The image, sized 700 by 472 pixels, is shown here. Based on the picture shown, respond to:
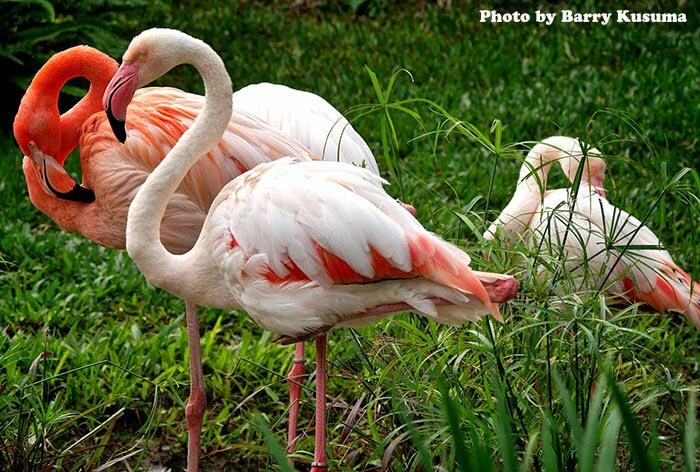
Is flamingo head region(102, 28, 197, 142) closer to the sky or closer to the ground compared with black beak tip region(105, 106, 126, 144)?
closer to the sky

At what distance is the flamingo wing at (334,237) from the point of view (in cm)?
299

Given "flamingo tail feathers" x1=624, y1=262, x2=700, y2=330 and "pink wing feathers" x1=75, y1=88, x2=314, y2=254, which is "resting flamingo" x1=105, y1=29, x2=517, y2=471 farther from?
"flamingo tail feathers" x1=624, y1=262, x2=700, y2=330

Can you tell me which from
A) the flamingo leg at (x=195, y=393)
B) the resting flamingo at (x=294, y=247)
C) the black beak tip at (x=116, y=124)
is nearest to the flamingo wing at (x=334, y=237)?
the resting flamingo at (x=294, y=247)

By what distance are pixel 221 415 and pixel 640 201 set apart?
2.79 m

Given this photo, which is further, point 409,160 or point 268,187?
point 409,160

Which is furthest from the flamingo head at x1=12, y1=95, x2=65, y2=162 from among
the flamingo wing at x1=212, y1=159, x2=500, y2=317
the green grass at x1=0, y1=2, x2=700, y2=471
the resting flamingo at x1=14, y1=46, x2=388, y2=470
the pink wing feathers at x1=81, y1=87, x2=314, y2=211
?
the flamingo wing at x1=212, y1=159, x2=500, y2=317

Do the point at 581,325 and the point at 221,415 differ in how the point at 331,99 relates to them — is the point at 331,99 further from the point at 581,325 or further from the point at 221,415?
the point at 581,325

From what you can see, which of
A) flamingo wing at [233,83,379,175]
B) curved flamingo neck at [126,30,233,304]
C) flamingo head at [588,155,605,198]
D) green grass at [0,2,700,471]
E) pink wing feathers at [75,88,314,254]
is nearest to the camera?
green grass at [0,2,700,471]

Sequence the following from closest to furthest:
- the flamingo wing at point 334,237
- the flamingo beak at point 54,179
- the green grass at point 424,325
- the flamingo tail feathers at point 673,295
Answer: the flamingo wing at point 334,237 < the green grass at point 424,325 < the flamingo beak at point 54,179 < the flamingo tail feathers at point 673,295

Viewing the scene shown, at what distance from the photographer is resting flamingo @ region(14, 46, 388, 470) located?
12.0 ft

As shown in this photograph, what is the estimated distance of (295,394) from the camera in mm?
3910

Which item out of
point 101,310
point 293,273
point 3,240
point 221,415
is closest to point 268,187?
point 293,273

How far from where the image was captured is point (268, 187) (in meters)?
3.12

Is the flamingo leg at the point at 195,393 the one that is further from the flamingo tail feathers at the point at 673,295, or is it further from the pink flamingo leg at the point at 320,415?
the flamingo tail feathers at the point at 673,295
